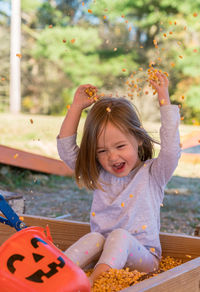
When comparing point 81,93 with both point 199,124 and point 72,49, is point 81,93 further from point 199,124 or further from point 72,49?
point 72,49

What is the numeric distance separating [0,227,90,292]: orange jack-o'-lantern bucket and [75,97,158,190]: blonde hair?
66cm

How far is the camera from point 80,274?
41.8 inches

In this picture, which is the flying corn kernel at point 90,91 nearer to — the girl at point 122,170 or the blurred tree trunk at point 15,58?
the girl at point 122,170

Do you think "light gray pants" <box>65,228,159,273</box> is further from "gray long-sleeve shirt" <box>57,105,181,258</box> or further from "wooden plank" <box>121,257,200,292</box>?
"wooden plank" <box>121,257,200,292</box>

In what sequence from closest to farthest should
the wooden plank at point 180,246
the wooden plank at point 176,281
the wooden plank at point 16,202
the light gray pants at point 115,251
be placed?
the wooden plank at point 176,281 → the light gray pants at point 115,251 → the wooden plank at point 180,246 → the wooden plank at point 16,202

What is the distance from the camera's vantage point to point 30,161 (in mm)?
4184

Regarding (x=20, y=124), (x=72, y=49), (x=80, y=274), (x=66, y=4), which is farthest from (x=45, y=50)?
(x=80, y=274)

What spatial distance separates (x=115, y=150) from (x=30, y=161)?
8.60ft

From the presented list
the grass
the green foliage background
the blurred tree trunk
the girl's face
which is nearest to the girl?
the girl's face

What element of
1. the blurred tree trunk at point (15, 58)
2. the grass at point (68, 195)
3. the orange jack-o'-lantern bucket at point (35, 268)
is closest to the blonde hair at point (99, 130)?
the grass at point (68, 195)

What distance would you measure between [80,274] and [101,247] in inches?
21.9

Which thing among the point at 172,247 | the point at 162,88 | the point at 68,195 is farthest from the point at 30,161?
the point at 162,88

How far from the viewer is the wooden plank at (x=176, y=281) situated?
110cm

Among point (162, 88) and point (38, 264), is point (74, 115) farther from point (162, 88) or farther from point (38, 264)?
point (38, 264)
